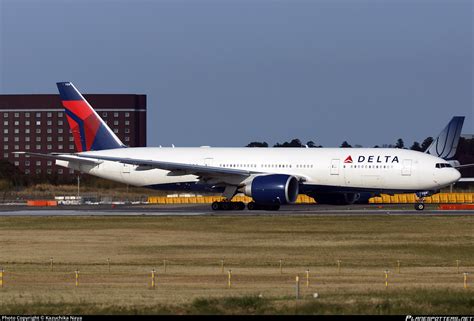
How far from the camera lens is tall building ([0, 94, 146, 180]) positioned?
622 feet

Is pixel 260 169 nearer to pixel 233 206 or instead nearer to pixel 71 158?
pixel 233 206

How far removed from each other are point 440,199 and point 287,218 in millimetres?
32793

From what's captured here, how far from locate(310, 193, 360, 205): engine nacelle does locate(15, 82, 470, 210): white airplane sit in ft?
0.25

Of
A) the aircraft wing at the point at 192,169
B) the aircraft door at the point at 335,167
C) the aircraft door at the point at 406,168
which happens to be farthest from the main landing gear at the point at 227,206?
the aircraft door at the point at 406,168

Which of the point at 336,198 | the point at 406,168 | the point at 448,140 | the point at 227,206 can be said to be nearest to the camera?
the point at 406,168

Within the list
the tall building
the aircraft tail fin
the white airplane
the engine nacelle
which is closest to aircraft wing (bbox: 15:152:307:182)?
the white airplane

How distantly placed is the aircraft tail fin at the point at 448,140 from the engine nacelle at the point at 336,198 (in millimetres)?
26511

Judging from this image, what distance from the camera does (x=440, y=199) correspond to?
3829 inches

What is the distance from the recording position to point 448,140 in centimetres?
10606

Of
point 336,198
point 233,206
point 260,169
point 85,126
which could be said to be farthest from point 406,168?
point 85,126

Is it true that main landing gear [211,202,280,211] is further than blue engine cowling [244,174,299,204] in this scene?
Yes

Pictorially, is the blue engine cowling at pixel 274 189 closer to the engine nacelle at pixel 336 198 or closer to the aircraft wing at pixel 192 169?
the aircraft wing at pixel 192 169

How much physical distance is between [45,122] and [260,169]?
117971mm

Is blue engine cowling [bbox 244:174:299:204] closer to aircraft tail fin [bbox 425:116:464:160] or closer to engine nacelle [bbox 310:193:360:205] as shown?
engine nacelle [bbox 310:193:360:205]
